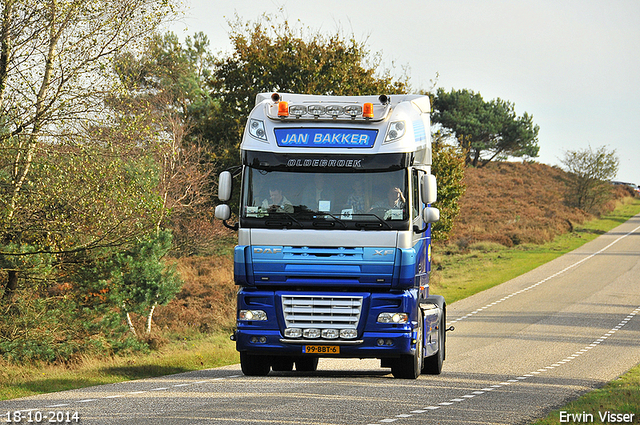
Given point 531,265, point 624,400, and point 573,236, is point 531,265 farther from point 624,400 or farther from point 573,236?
point 624,400

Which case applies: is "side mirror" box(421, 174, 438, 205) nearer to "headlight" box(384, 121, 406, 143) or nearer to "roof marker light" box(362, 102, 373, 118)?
"headlight" box(384, 121, 406, 143)

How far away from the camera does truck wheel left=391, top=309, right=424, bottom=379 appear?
46.4ft

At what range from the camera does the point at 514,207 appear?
87438mm

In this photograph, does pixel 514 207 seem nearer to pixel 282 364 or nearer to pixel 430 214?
pixel 282 364

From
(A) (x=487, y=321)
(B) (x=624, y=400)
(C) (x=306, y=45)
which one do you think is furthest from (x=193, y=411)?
(C) (x=306, y=45)

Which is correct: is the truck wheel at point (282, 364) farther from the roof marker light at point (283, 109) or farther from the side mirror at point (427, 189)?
the roof marker light at point (283, 109)

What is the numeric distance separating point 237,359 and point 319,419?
9698 millimetres

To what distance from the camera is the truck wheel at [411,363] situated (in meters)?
14.1

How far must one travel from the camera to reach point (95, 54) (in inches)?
747

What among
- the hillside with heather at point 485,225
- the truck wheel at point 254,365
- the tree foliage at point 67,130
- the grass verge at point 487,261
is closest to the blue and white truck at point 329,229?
the truck wheel at point 254,365

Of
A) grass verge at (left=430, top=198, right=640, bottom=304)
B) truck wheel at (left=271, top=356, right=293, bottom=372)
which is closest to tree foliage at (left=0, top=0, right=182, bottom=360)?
truck wheel at (left=271, top=356, right=293, bottom=372)

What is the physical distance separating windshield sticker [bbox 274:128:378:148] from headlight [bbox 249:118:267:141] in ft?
0.77

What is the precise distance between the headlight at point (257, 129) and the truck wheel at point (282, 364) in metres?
4.55

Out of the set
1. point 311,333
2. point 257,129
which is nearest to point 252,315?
point 311,333
